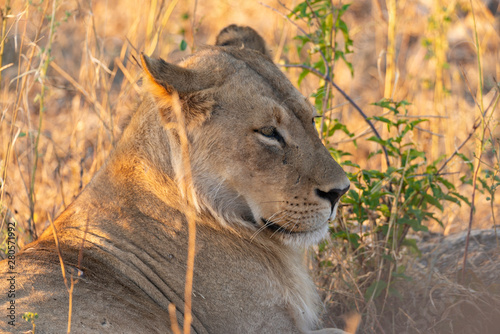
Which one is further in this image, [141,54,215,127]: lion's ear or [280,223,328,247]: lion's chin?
[280,223,328,247]: lion's chin

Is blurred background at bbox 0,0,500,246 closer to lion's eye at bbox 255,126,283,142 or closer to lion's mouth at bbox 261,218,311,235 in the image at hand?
lion's eye at bbox 255,126,283,142

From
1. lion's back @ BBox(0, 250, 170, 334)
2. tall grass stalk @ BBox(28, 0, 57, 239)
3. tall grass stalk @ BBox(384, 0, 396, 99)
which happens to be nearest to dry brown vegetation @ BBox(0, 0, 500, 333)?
tall grass stalk @ BBox(28, 0, 57, 239)

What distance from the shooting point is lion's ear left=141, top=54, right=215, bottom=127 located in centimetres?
Answer: 292

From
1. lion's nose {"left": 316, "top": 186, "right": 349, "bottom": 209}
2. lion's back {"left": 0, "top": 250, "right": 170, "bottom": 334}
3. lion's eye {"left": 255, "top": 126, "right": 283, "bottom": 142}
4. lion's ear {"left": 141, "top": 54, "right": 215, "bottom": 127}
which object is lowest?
lion's back {"left": 0, "top": 250, "right": 170, "bottom": 334}

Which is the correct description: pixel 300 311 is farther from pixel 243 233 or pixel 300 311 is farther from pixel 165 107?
pixel 165 107

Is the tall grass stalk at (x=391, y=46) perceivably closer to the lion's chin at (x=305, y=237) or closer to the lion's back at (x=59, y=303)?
the lion's chin at (x=305, y=237)

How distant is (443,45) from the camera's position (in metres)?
5.93

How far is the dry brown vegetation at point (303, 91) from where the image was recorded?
3.82 meters

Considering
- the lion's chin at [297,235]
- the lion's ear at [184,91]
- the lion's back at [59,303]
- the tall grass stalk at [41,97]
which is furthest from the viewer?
the tall grass stalk at [41,97]

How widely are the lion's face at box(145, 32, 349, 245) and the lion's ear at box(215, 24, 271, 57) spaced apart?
2.32 ft

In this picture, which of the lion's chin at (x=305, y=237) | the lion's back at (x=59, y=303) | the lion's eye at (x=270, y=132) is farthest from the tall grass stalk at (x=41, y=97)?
the lion's chin at (x=305, y=237)

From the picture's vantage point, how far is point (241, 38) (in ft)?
12.4

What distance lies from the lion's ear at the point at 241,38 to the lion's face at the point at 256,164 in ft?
2.32

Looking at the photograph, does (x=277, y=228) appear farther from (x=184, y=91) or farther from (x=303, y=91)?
(x=303, y=91)
